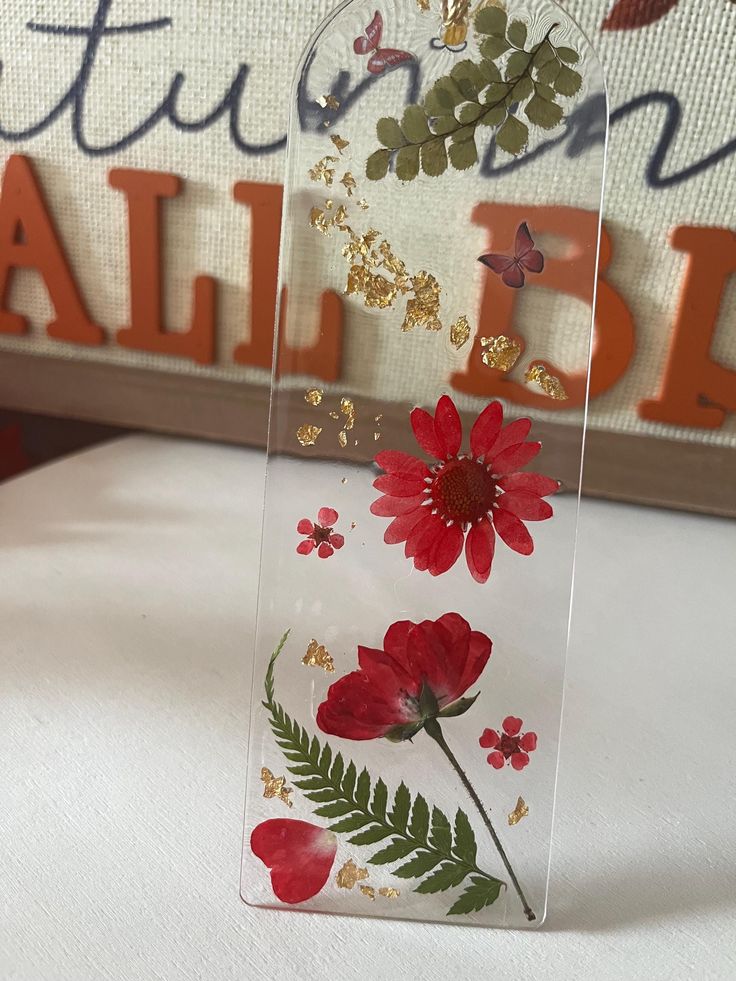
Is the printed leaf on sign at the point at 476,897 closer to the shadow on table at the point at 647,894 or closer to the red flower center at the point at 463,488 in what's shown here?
the shadow on table at the point at 647,894

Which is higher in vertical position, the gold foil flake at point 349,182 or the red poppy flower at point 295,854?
the gold foil flake at point 349,182

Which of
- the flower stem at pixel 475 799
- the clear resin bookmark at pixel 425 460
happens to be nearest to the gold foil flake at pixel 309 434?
the clear resin bookmark at pixel 425 460

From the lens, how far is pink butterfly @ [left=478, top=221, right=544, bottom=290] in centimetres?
30

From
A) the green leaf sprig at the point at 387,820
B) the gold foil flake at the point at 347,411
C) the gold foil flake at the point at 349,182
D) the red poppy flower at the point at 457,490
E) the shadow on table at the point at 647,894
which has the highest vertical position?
the gold foil flake at the point at 349,182

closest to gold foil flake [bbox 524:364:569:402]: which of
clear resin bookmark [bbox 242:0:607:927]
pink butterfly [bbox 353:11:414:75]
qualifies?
clear resin bookmark [bbox 242:0:607:927]

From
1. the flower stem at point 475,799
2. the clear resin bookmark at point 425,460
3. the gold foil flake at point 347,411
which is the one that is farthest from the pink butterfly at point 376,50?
the flower stem at point 475,799

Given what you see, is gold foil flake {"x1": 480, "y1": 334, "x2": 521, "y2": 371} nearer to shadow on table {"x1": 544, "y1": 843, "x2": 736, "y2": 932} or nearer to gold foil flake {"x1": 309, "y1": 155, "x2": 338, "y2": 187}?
gold foil flake {"x1": 309, "y1": 155, "x2": 338, "y2": 187}

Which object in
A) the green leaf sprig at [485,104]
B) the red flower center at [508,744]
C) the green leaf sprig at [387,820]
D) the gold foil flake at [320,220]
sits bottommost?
the green leaf sprig at [387,820]

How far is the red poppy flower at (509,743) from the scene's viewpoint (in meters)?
0.33

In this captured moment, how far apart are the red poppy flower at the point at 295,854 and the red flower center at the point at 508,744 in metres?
0.06

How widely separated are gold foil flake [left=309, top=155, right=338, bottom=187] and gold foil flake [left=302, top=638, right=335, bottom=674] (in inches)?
5.9

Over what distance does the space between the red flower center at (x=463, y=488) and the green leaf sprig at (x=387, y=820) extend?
71 mm

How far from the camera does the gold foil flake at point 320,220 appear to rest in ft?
0.99

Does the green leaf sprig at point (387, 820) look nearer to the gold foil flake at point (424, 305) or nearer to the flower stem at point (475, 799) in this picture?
the flower stem at point (475, 799)
